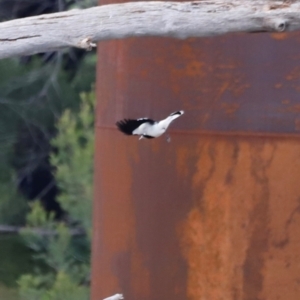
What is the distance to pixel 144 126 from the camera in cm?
250

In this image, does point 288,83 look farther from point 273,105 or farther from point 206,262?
point 206,262

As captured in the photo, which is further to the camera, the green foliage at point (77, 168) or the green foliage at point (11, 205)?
the green foliage at point (11, 205)

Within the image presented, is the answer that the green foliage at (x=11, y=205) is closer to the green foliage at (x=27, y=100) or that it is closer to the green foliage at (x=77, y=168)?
the green foliage at (x=27, y=100)

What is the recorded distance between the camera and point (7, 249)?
7.79 meters

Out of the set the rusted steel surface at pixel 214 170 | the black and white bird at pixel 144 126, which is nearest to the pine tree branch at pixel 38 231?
the rusted steel surface at pixel 214 170

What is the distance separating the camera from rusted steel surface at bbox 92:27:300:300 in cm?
267

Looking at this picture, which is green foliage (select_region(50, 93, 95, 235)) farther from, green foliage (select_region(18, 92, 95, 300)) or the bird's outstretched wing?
the bird's outstretched wing

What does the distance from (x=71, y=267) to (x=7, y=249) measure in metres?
1.50

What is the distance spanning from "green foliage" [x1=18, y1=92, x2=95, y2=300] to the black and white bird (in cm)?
305

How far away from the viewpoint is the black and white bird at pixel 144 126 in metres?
2.47

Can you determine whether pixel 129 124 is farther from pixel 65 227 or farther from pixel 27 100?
pixel 27 100

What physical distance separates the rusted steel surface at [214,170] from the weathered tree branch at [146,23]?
0.38 meters

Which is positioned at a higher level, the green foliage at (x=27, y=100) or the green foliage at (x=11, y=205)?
the green foliage at (x=27, y=100)

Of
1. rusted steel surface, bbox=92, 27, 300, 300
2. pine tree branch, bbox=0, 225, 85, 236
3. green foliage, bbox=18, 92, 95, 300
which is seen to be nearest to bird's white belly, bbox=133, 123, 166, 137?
rusted steel surface, bbox=92, 27, 300, 300
